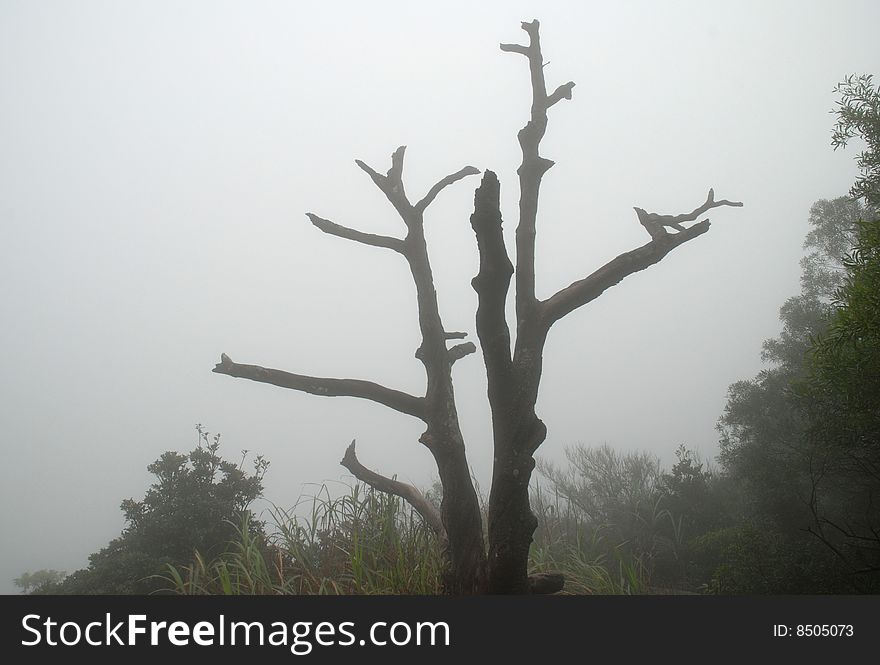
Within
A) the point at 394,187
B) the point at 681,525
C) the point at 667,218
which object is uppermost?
the point at 394,187

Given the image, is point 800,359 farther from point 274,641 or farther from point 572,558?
point 274,641

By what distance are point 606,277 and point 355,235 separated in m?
2.03

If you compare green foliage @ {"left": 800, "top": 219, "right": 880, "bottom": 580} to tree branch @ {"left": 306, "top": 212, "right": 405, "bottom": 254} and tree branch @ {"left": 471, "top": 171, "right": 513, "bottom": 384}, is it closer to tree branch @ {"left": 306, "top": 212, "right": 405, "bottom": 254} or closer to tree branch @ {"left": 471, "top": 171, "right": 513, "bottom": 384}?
tree branch @ {"left": 471, "top": 171, "right": 513, "bottom": 384}

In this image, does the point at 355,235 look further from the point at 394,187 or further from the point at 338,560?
the point at 338,560

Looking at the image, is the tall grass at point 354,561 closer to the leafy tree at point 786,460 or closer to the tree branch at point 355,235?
the leafy tree at point 786,460

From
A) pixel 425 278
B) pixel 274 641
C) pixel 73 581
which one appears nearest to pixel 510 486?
pixel 274 641

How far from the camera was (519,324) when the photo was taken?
3.22m

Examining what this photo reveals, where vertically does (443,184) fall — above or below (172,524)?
above

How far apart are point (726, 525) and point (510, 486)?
7877mm

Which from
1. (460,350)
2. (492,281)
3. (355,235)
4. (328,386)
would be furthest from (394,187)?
(492,281)

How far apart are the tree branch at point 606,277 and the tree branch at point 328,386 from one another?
1.14 m

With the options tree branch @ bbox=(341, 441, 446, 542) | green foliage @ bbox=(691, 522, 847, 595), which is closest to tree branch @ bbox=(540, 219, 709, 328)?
tree branch @ bbox=(341, 441, 446, 542)

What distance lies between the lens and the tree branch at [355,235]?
12.5 feet

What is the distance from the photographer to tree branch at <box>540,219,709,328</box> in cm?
305
